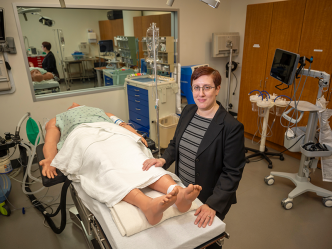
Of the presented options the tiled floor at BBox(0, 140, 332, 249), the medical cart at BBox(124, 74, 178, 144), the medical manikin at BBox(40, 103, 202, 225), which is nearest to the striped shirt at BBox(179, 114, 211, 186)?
the medical manikin at BBox(40, 103, 202, 225)

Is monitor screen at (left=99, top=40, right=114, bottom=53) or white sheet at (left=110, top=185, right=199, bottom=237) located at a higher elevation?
monitor screen at (left=99, top=40, right=114, bottom=53)

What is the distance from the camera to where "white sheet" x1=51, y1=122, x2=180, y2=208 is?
125 centimetres

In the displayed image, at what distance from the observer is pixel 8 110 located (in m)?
2.94

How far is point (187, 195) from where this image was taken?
39.4 inches

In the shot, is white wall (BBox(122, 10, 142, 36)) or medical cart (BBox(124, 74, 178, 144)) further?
white wall (BBox(122, 10, 142, 36))

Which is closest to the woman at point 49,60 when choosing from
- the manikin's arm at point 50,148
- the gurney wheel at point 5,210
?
the manikin's arm at point 50,148

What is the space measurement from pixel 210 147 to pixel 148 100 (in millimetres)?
2115

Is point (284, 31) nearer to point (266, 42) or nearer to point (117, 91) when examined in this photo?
point (266, 42)

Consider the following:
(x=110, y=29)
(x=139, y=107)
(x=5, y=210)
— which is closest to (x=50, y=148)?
(x=5, y=210)

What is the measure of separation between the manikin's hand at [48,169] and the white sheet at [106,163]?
0.12m

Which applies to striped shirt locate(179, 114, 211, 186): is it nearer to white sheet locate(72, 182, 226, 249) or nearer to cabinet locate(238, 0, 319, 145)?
white sheet locate(72, 182, 226, 249)

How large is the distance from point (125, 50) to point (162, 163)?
3.02 meters

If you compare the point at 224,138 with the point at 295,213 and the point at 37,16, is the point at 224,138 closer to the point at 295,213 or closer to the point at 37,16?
the point at 295,213

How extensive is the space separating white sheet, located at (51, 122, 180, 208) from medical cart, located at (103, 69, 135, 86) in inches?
81.8
